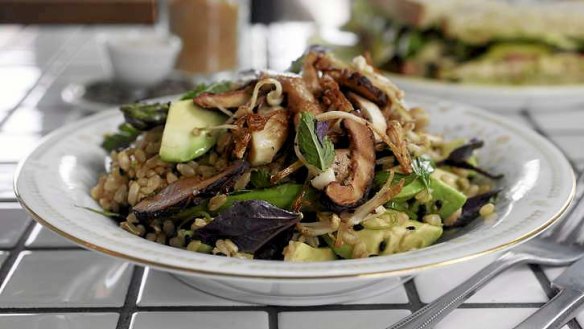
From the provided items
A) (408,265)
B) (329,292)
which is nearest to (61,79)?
(329,292)

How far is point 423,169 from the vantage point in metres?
1.25

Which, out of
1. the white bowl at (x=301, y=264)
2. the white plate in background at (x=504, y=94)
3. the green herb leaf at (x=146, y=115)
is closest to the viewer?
the white bowl at (x=301, y=264)

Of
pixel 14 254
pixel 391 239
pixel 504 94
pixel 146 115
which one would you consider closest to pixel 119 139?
pixel 146 115

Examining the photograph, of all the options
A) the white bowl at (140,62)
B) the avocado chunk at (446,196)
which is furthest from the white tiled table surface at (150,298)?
the white bowl at (140,62)

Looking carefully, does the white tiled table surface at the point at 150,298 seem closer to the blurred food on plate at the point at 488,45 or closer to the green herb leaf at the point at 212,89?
the green herb leaf at the point at 212,89

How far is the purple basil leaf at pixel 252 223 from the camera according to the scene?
112cm

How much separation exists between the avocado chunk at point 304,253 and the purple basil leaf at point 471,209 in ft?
0.86

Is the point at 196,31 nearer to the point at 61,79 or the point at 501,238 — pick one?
the point at 61,79

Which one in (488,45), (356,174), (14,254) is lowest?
(14,254)

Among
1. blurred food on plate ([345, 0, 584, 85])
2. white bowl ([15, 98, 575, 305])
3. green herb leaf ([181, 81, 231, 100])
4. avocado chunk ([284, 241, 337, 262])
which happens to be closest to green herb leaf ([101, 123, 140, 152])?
white bowl ([15, 98, 575, 305])

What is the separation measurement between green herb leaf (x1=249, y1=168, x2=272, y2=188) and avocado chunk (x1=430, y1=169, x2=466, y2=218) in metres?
0.28

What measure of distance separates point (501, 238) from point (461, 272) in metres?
0.25

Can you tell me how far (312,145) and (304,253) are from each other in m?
0.16

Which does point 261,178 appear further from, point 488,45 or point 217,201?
point 488,45
